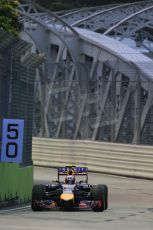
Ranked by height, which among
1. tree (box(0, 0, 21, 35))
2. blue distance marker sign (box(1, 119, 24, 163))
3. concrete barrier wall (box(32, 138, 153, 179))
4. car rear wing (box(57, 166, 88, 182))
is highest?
tree (box(0, 0, 21, 35))

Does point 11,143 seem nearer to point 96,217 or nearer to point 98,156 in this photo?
point 96,217

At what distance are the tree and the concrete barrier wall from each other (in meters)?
7.99

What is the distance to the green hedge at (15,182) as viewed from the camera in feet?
57.5

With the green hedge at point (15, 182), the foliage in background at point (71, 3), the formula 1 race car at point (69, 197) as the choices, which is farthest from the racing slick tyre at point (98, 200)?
the foliage in background at point (71, 3)

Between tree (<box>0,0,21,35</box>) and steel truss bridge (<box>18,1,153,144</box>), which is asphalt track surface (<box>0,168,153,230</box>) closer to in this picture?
tree (<box>0,0,21,35</box>)

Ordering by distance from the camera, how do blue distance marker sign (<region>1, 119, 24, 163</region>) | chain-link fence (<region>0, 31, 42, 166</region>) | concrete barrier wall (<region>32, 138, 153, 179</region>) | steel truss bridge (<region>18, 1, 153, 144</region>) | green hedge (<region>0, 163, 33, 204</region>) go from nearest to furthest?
blue distance marker sign (<region>1, 119, 24, 163</region>) → green hedge (<region>0, 163, 33, 204</region>) → chain-link fence (<region>0, 31, 42, 166</region>) → concrete barrier wall (<region>32, 138, 153, 179</region>) → steel truss bridge (<region>18, 1, 153, 144</region>)

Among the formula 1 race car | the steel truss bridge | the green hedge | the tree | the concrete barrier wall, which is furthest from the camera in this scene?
the steel truss bridge

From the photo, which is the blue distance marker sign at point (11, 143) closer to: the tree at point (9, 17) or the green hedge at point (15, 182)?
the green hedge at point (15, 182)

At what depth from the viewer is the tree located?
2138 centimetres

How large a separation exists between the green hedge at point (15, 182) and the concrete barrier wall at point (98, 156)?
29.8 ft

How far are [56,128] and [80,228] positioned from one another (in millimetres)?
20084

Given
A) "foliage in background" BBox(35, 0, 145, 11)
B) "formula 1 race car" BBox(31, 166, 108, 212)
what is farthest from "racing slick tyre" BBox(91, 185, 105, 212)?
"foliage in background" BBox(35, 0, 145, 11)

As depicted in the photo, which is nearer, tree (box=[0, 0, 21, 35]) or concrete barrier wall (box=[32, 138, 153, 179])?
tree (box=[0, 0, 21, 35])

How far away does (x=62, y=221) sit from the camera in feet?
46.9
